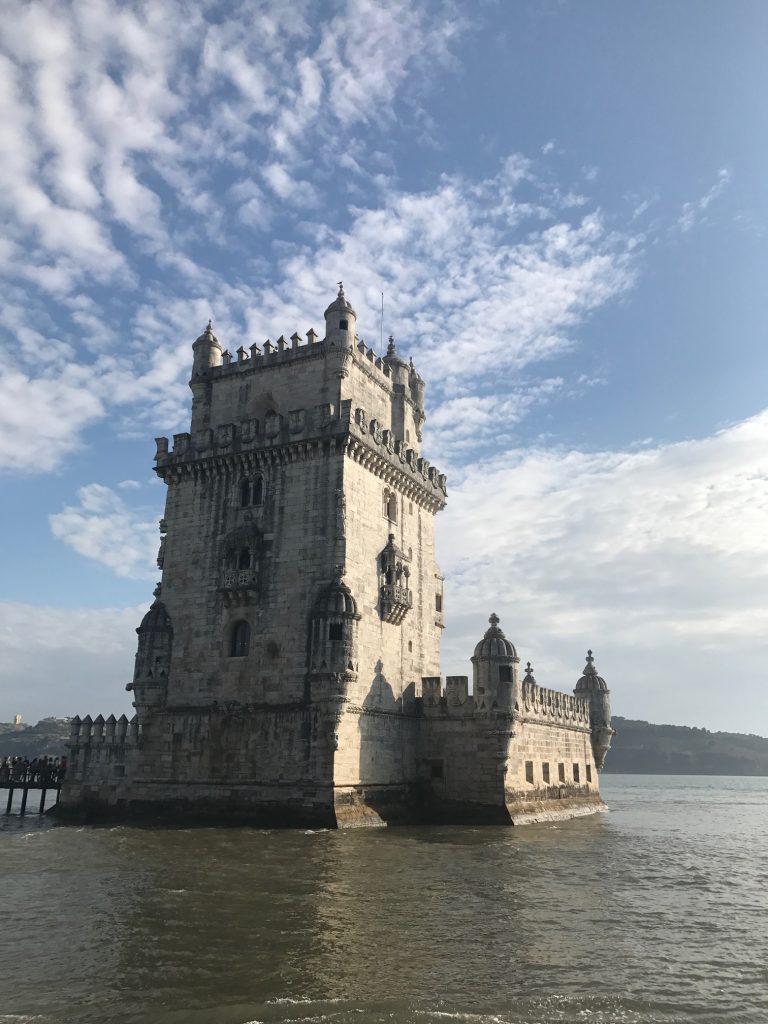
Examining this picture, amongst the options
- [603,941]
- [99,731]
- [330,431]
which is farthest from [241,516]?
[603,941]

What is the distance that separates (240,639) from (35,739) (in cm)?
12896

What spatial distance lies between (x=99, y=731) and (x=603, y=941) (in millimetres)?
27826

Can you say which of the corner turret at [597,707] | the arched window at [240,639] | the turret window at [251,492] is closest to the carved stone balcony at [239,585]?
the arched window at [240,639]

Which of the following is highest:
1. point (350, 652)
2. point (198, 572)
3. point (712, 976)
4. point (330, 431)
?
point (330, 431)

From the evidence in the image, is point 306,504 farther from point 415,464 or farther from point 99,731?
point 99,731

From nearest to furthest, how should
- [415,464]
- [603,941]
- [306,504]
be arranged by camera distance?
[603,941], [306,504], [415,464]

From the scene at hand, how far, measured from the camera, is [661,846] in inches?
1315

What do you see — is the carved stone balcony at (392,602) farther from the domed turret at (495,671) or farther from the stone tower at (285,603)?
the domed turret at (495,671)

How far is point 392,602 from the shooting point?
124 ft

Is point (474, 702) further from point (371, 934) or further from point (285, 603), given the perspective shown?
point (371, 934)

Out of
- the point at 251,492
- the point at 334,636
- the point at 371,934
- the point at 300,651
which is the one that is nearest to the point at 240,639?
the point at 300,651

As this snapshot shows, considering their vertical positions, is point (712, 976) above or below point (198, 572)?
below

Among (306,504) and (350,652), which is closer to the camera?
(350,652)

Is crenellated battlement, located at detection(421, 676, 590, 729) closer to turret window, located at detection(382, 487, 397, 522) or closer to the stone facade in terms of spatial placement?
the stone facade
